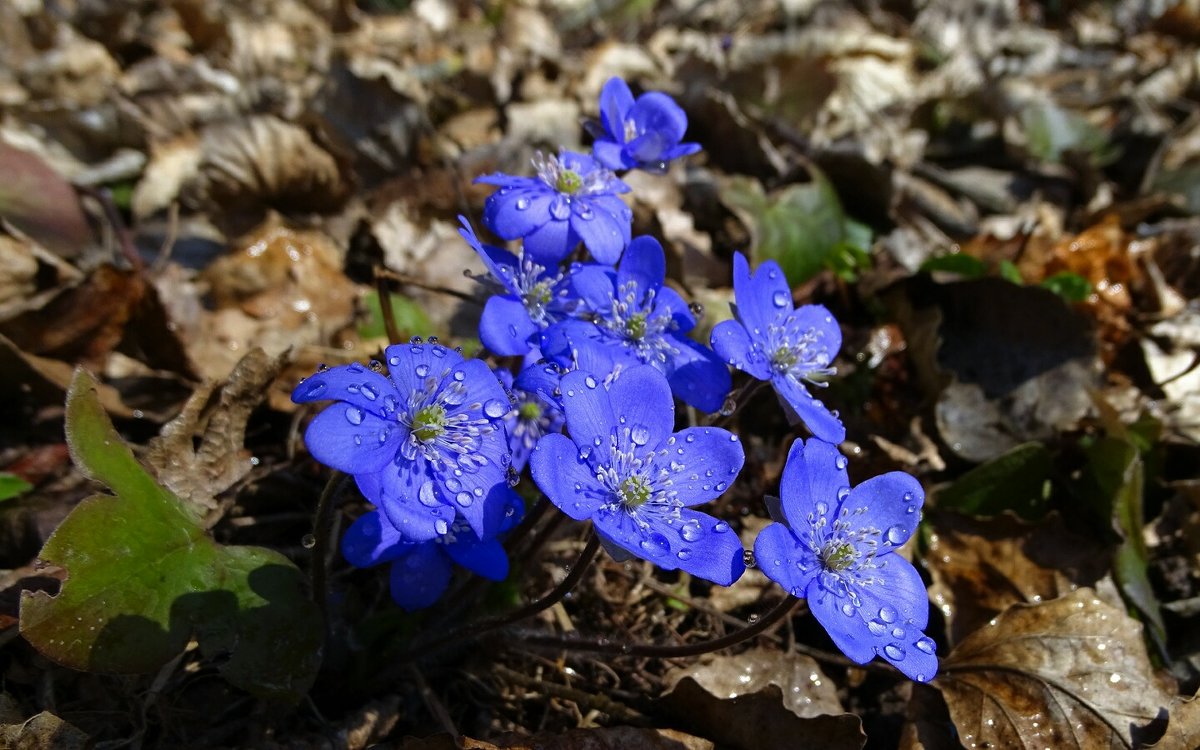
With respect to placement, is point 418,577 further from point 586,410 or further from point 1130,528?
point 1130,528

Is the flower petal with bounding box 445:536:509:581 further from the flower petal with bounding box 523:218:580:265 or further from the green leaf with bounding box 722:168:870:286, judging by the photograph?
the green leaf with bounding box 722:168:870:286

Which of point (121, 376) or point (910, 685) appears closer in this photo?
point (910, 685)

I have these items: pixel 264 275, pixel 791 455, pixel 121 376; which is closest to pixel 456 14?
pixel 264 275

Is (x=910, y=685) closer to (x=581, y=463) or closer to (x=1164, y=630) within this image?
(x=1164, y=630)

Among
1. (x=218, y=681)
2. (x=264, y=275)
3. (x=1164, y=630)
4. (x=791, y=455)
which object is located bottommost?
(x=1164, y=630)

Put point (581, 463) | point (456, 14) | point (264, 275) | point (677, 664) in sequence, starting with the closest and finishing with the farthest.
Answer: point (581, 463) → point (677, 664) → point (264, 275) → point (456, 14)

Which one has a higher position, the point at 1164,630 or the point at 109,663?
the point at 109,663

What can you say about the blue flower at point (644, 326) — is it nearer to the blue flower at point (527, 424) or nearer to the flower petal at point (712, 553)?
the blue flower at point (527, 424)

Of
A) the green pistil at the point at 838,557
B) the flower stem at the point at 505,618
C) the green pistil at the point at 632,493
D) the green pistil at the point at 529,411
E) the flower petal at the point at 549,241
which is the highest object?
the flower petal at the point at 549,241

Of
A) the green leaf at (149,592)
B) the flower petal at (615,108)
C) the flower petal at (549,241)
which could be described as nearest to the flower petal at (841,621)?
the flower petal at (549,241)
